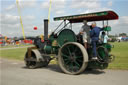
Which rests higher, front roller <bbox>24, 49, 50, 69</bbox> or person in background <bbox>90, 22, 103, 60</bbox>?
person in background <bbox>90, 22, 103, 60</bbox>

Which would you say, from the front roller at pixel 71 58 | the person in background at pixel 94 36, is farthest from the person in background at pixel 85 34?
the front roller at pixel 71 58

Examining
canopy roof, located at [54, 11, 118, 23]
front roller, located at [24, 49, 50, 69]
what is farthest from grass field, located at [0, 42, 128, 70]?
front roller, located at [24, 49, 50, 69]

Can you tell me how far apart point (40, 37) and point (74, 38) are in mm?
2397

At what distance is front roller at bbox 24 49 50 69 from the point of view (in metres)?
7.77

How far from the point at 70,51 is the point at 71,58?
1.00ft

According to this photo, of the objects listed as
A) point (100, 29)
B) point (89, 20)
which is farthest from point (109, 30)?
point (89, 20)

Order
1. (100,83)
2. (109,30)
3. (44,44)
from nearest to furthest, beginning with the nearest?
(100,83) → (109,30) → (44,44)

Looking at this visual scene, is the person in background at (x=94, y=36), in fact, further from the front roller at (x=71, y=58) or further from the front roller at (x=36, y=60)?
the front roller at (x=36, y=60)

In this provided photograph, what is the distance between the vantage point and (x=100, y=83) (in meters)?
5.06

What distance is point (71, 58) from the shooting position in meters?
6.61

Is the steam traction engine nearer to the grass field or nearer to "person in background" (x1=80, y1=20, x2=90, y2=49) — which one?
"person in background" (x1=80, y1=20, x2=90, y2=49)

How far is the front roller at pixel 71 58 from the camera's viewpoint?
255 inches

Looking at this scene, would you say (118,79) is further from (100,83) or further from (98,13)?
(98,13)

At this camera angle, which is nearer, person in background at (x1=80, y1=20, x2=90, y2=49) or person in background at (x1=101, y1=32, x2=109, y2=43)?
person in background at (x1=80, y1=20, x2=90, y2=49)
